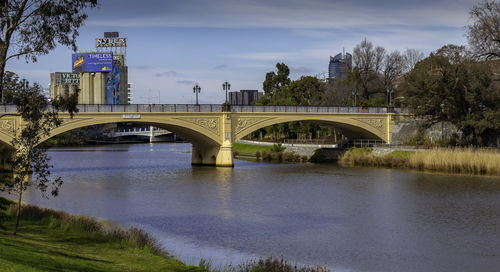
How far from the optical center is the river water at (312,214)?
80.6 ft

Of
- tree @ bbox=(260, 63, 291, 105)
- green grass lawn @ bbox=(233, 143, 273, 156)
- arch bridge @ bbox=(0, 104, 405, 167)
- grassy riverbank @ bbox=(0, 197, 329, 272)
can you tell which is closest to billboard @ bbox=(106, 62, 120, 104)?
tree @ bbox=(260, 63, 291, 105)

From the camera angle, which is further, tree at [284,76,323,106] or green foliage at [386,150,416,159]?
tree at [284,76,323,106]

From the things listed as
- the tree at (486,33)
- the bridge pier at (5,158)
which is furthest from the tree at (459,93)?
the bridge pier at (5,158)

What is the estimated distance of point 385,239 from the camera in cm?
2753

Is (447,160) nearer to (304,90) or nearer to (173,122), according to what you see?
(173,122)

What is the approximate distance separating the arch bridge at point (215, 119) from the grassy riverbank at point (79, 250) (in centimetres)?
2968

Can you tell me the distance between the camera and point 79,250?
1983 centimetres

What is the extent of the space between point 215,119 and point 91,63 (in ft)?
293

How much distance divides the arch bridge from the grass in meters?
29.3

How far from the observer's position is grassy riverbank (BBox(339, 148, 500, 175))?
178 ft

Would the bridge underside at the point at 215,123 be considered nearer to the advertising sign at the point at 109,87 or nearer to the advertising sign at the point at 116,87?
the advertising sign at the point at 116,87

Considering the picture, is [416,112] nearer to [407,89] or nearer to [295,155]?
[407,89]

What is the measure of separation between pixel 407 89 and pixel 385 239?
133 feet

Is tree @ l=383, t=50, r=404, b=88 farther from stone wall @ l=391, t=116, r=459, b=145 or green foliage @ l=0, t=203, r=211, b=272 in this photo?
green foliage @ l=0, t=203, r=211, b=272
